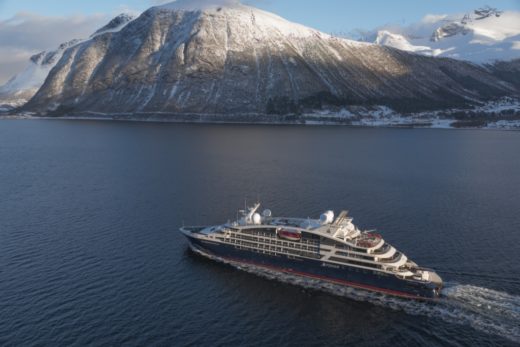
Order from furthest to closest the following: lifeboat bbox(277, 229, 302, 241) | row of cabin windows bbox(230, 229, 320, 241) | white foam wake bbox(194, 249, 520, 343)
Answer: lifeboat bbox(277, 229, 302, 241), row of cabin windows bbox(230, 229, 320, 241), white foam wake bbox(194, 249, 520, 343)

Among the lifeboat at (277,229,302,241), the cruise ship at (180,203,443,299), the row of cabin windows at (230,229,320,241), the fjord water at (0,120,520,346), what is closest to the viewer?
the fjord water at (0,120,520,346)

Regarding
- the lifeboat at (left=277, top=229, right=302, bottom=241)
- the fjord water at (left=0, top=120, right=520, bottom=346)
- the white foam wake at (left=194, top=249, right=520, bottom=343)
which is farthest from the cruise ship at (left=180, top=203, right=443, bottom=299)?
the fjord water at (left=0, top=120, right=520, bottom=346)

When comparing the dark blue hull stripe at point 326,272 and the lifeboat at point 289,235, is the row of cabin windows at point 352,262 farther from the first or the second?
the lifeboat at point 289,235

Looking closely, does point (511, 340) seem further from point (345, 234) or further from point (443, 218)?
point (443, 218)

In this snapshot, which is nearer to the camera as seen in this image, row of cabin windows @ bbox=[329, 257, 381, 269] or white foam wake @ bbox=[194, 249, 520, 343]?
white foam wake @ bbox=[194, 249, 520, 343]

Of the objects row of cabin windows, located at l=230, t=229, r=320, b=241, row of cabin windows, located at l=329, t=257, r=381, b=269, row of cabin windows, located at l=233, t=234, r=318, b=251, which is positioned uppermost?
row of cabin windows, located at l=230, t=229, r=320, b=241

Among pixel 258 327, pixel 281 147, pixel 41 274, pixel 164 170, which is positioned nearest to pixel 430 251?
pixel 258 327

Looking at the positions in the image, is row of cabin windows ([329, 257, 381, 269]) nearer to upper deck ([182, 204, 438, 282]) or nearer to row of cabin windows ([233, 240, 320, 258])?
upper deck ([182, 204, 438, 282])
